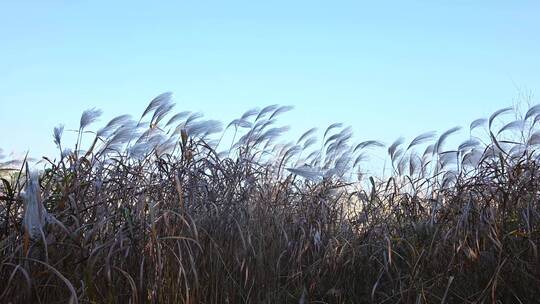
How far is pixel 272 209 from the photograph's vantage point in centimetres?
366

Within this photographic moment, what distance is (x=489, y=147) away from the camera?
408 cm

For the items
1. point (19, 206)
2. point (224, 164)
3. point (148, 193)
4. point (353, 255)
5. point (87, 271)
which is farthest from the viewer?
point (224, 164)

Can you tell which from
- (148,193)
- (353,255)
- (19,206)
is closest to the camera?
(19,206)

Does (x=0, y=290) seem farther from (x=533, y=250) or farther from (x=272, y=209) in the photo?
(x=533, y=250)

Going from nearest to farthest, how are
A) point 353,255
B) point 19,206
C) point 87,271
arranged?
point 87,271, point 19,206, point 353,255

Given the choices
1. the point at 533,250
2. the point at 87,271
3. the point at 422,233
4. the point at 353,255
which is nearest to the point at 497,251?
the point at 533,250

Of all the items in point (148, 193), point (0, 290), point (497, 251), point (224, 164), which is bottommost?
point (0, 290)

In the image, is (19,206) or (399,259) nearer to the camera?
(19,206)

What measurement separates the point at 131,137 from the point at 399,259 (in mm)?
1637

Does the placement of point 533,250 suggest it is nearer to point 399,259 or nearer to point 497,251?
point 497,251

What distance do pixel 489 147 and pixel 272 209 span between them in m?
1.43

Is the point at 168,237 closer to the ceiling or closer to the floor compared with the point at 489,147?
closer to the floor

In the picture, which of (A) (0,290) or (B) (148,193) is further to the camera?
(B) (148,193)

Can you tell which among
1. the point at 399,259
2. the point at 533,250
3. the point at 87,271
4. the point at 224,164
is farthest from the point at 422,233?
the point at 87,271
